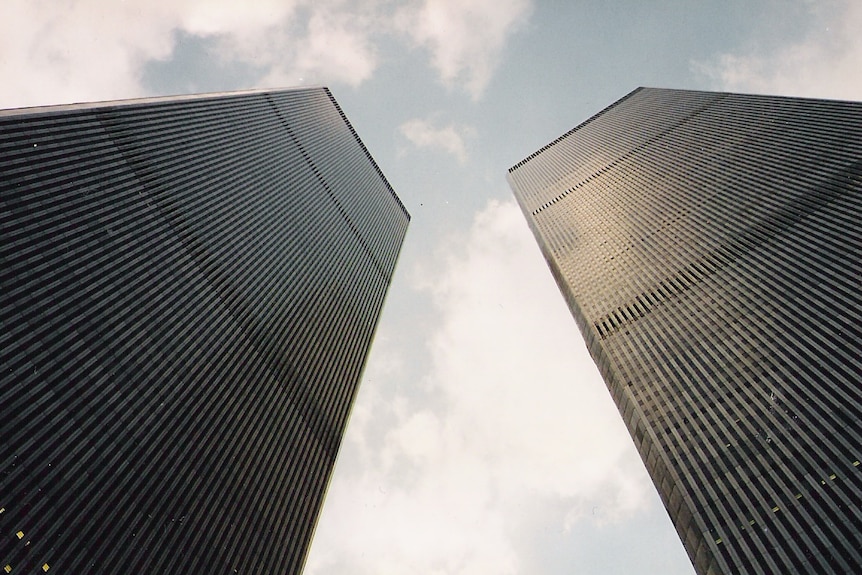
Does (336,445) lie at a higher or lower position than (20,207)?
lower

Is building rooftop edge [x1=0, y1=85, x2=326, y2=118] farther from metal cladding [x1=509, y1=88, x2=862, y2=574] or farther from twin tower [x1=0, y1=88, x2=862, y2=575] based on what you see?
metal cladding [x1=509, y1=88, x2=862, y2=574]

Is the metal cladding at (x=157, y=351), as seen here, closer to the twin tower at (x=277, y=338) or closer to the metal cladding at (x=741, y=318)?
the twin tower at (x=277, y=338)

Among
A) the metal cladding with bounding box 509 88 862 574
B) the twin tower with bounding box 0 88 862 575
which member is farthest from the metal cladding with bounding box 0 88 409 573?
the metal cladding with bounding box 509 88 862 574

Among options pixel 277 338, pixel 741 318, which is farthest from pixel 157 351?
pixel 741 318

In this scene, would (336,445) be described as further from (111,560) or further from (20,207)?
(20,207)

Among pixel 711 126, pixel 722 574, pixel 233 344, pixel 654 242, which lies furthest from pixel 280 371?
pixel 711 126

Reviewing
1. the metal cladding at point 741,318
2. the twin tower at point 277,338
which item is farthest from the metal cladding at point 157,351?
the metal cladding at point 741,318
